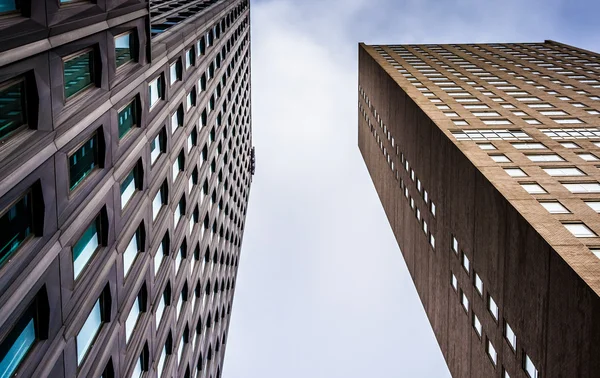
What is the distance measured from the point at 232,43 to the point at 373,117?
27552 millimetres

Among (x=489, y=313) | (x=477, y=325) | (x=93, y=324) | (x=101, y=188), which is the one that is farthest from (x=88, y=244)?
(x=477, y=325)

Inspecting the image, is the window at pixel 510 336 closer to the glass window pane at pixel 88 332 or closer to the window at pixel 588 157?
the window at pixel 588 157

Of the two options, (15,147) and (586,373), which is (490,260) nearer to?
(586,373)

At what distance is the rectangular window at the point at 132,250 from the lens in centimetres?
2120

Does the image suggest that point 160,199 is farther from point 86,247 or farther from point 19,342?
point 19,342

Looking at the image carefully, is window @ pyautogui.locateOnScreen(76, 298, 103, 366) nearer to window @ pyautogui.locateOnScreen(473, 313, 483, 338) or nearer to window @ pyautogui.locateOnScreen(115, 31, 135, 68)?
window @ pyautogui.locateOnScreen(115, 31, 135, 68)

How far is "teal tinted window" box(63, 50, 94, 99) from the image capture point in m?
15.7

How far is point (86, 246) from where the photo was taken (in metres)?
17.1

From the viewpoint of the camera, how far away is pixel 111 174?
18.8 metres

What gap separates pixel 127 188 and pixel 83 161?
459 cm

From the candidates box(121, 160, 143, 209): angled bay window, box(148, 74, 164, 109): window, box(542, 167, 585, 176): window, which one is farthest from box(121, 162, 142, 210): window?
box(542, 167, 585, 176): window

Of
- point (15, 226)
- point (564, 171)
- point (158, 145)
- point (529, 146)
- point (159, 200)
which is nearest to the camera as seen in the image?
point (15, 226)

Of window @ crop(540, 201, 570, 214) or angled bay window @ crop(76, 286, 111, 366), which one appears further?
window @ crop(540, 201, 570, 214)

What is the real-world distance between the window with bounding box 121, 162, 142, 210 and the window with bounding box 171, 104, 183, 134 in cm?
628
